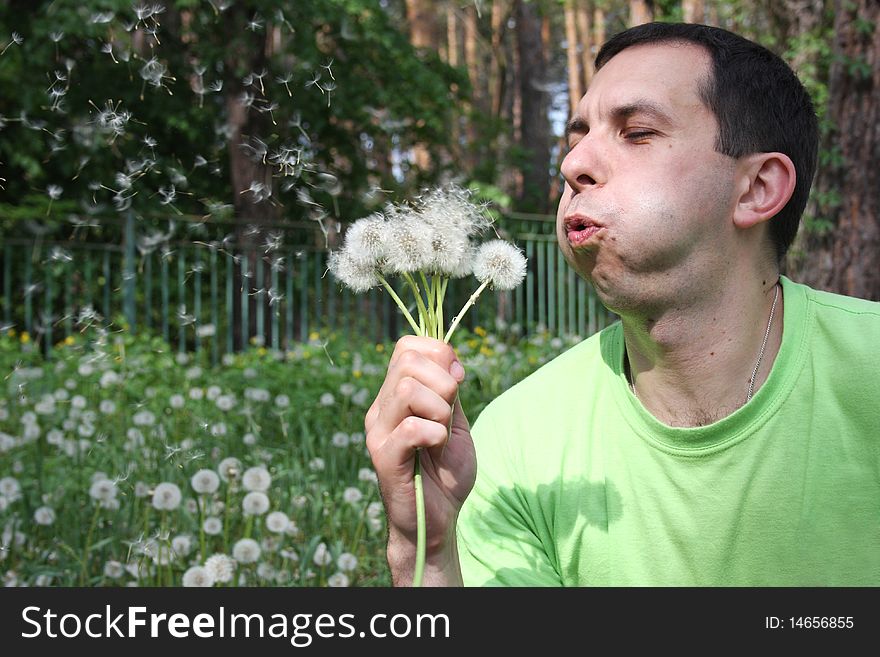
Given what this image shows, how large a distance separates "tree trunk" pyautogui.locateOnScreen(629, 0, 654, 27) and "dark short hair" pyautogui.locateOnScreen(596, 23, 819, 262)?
6.76 meters

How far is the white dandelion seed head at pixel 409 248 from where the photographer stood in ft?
3.93

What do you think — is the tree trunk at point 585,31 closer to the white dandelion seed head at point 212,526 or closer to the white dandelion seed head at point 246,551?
the white dandelion seed head at point 212,526

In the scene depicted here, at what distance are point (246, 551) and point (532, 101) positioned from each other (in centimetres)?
Answer: 1655

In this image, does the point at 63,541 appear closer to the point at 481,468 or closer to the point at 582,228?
the point at 481,468

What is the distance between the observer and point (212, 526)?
2.68 meters

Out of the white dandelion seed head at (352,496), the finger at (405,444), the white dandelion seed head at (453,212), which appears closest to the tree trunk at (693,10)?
the white dandelion seed head at (352,496)

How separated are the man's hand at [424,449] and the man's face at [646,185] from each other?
0.39m

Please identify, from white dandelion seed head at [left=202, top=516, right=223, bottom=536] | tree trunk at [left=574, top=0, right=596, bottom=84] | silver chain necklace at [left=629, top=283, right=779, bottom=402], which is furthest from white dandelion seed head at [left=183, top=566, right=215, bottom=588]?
tree trunk at [left=574, top=0, right=596, bottom=84]

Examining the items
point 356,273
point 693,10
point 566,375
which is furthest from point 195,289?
point 356,273

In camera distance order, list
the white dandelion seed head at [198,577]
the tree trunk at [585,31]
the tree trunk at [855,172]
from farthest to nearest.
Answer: the tree trunk at [585,31]
the tree trunk at [855,172]
the white dandelion seed head at [198,577]

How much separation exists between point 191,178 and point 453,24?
17.5 metres

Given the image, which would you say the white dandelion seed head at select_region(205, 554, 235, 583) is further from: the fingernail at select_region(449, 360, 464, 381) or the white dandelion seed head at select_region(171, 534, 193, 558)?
the fingernail at select_region(449, 360, 464, 381)

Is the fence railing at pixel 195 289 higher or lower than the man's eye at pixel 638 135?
higher

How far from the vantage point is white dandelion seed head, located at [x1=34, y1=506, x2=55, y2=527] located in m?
2.66
